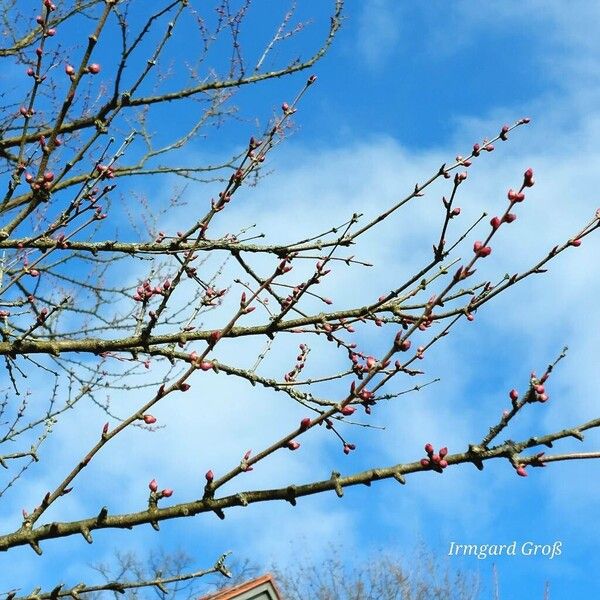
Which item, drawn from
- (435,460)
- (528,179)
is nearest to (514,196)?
(528,179)

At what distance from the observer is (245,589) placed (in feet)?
35.5

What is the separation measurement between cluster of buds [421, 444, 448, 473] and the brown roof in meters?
8.30

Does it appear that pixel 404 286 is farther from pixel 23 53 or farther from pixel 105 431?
pixel 23 53

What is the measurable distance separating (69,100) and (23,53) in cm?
498

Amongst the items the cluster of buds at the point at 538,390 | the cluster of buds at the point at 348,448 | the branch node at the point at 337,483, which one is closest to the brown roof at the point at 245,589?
the cluster of buds at the point at 348,448

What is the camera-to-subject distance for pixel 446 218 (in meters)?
2.74

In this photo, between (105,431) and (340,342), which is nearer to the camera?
(105,431)

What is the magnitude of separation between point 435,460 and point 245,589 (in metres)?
9.44

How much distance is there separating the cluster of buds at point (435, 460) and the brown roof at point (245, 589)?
830cm

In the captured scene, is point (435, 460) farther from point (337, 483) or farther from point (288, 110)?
point (288, 110)

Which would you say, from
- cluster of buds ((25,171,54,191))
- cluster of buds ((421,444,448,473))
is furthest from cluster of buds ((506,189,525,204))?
cluster of buds ((25,171,54,191))

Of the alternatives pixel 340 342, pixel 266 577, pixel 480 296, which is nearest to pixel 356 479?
pixel 480 296

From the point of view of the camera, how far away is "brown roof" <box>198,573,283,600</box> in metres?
10.1

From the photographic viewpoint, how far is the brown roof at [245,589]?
10.1 m
